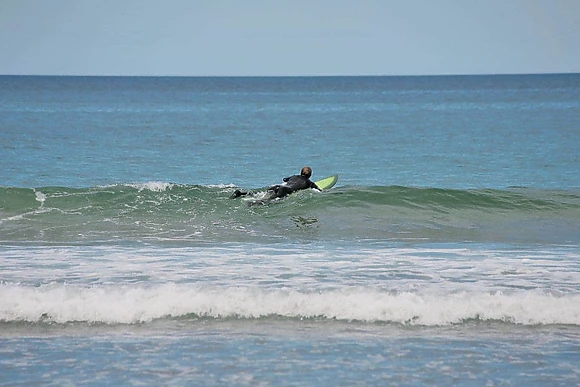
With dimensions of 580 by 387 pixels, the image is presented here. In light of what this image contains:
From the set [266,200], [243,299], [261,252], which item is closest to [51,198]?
[266,200]

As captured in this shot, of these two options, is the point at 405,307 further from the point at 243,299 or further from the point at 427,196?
the point at 427,196

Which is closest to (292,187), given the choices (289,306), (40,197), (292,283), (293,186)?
(293,186)

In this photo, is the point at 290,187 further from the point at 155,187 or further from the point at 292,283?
the point at 292,283

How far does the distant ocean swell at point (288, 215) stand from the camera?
18.9 meters

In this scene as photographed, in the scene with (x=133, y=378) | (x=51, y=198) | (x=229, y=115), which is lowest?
(x=133, y=378)

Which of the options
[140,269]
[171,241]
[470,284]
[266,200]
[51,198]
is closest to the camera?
[470,284]

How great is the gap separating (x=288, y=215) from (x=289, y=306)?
9560 mm

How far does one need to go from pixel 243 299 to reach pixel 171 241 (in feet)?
20.5

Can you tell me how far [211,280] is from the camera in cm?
1344

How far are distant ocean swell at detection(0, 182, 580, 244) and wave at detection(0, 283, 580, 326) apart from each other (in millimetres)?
6140

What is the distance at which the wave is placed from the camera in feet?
37.6

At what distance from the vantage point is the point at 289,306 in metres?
11.8

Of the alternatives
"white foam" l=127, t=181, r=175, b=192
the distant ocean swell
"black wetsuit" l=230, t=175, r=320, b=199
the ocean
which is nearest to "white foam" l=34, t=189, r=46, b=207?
the distant ocean swell

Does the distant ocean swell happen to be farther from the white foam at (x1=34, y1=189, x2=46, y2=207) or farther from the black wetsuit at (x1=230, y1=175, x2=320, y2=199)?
the black wetsuit at (x1=230, y1=175, x2=320, y2=199)
